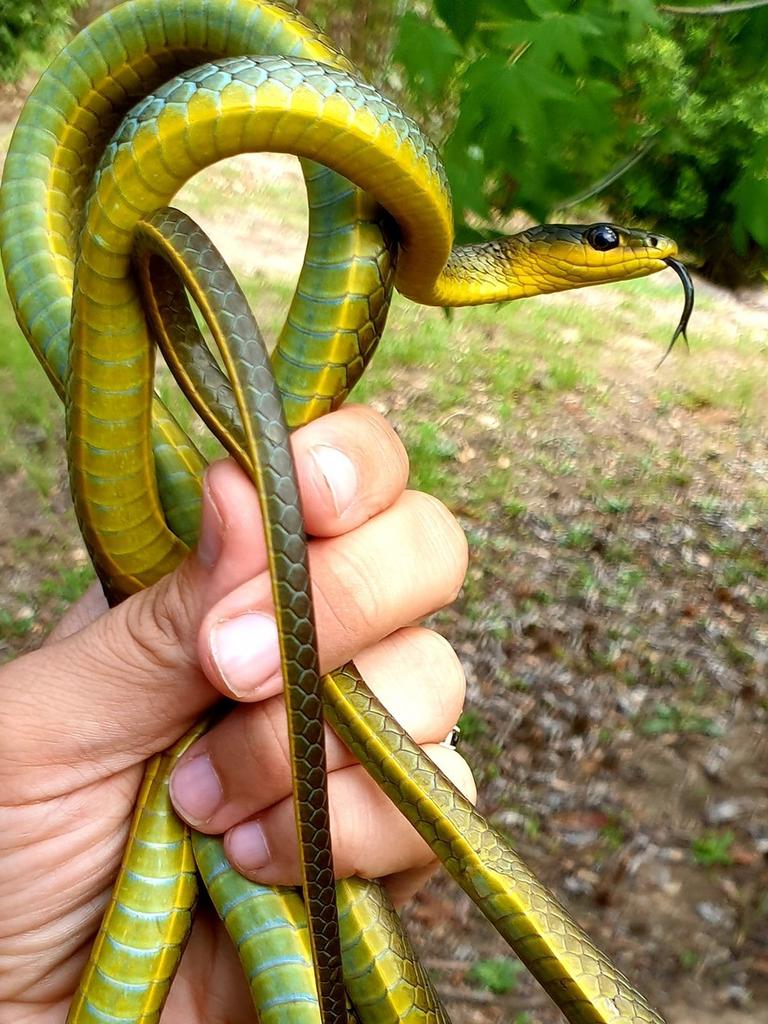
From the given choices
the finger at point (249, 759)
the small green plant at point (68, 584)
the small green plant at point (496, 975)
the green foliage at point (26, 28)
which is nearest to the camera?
the finger at point (249, 759)

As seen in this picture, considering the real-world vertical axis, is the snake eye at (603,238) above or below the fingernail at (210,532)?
below

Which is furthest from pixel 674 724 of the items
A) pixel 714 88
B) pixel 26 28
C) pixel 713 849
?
pixel 26 28

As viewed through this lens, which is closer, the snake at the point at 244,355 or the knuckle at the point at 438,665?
the snake at the point at 244,355

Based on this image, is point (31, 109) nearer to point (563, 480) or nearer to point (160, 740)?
point (160, 740)

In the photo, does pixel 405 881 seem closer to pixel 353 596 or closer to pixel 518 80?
pixel 353 596

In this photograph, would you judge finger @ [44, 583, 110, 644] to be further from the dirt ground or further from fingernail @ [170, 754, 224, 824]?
the dirt ground

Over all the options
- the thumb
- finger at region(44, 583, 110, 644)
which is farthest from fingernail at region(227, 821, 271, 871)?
finger at region(44, 583, 110, 644)

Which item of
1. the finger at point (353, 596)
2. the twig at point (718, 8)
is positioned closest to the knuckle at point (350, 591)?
the finger at point (353, 596)

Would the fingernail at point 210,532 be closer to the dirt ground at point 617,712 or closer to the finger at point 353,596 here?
the finger at point 353,596
